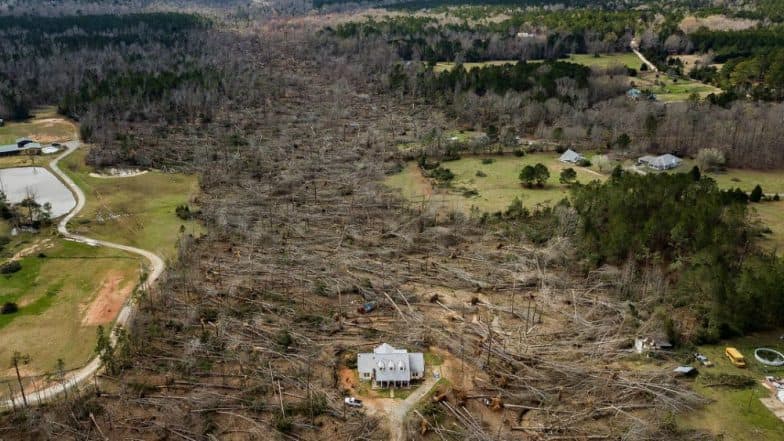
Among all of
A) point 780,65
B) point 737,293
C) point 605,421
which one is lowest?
point 605,421

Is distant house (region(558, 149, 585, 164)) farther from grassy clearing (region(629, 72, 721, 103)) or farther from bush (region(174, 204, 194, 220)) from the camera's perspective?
bush (region(174, 204, 194, 220))

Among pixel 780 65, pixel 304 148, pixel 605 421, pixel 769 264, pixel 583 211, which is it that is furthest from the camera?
pixel 780 65

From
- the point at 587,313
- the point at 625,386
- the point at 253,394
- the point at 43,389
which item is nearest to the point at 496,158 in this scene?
the point at 587,313

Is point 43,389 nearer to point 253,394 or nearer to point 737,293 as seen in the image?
point 253,394

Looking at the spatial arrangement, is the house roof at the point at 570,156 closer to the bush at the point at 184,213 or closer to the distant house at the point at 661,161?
the distant house at the point at 661,161

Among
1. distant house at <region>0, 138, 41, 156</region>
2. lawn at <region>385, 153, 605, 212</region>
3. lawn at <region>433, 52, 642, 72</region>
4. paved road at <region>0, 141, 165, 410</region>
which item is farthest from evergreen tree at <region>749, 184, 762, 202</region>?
distant house at <region>0, 138, 41, 156</region>

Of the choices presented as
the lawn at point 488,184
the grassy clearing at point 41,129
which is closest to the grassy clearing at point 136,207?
the grassy clearing at point 41,129
